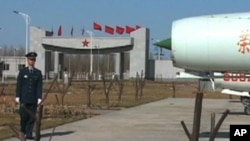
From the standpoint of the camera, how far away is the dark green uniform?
15.0 meters

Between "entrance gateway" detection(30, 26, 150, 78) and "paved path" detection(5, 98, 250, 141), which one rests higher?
"entrance gateway" detection(30, 26, 150, 78)

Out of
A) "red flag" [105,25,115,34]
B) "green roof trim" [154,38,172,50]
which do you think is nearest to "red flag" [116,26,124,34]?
"red flag" [105,25,115,34]

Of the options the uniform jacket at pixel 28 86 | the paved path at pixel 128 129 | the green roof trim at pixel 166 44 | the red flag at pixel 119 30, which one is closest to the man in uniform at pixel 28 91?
the uniform jacket at pixel 28 86

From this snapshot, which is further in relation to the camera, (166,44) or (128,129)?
(128,129)

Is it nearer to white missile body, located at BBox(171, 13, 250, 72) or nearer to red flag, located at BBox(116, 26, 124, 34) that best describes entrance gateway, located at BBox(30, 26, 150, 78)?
red flag, located at BBox(116, 26, 124, 34)

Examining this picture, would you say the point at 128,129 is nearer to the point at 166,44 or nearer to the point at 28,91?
the point at 28,91

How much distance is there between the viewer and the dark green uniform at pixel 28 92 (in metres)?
15.0

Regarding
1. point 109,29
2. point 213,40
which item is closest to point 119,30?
point 109,29

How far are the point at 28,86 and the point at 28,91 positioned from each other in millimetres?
126

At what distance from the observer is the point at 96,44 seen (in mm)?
99250

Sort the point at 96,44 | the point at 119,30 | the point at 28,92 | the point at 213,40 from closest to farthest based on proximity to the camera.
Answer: the point at 213,40 → the point at 28,92 → the point at 96,44 → the point at 119,30

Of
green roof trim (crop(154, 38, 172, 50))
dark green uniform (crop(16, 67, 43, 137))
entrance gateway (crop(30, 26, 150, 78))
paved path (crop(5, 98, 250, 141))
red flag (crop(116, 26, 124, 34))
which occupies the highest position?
red flag (crop(116, 26, 124, 34))

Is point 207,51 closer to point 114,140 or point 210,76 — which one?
point 210,76

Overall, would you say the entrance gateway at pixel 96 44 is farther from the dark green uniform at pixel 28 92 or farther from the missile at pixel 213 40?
the missile at pixel 213 40
